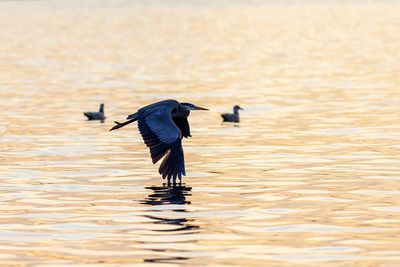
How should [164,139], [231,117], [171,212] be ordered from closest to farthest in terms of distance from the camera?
[171,212], [164,139], [231,117]

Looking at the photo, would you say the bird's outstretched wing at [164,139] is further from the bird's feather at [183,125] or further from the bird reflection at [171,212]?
the bird's feather at [183,125]

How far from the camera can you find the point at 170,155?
58.1 feet

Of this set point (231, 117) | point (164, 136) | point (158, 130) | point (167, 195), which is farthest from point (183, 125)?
point (231, 117)

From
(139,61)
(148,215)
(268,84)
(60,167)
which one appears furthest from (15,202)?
(139,61)

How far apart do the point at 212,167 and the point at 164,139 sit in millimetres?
3146

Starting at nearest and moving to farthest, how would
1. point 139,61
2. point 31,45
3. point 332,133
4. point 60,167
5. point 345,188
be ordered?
point 345,188 < point 60,167 < point 332,133 < point 139,61 < point 31,45

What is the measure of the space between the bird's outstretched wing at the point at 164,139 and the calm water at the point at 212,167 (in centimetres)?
48

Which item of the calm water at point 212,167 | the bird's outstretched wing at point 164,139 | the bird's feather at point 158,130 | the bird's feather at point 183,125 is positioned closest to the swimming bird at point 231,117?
the calm water at point 212,167

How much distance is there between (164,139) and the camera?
58.6 ft

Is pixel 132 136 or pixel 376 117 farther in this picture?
pixel 376 117

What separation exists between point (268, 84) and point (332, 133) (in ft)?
51.0

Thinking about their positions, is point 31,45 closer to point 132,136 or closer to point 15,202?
point 132,136

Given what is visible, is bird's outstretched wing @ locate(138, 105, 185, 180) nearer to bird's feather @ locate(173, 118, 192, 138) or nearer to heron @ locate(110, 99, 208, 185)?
heron @ locate(110, 99, 208, 185)

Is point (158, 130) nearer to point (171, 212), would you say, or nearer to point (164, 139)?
point (164, 139)
